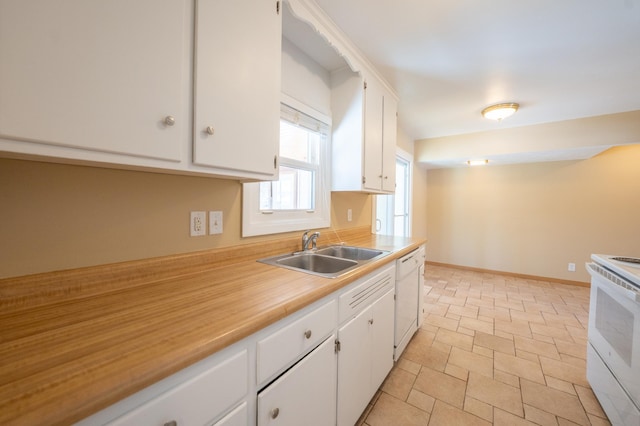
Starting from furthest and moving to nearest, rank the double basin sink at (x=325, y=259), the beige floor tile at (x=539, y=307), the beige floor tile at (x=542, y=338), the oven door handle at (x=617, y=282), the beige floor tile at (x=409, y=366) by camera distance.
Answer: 1. the beige floor tile at (x=539, y=307)
2. the beige floor tile at (x=542, y=338)
3. the beige floor tile at (x=409, y=366)
4. the double basin sink at (x=325, y=259)
5. the oven door handle at (x=617, y=282)

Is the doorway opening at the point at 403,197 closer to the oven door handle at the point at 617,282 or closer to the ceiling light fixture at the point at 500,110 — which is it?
the ceiling light fixture at the point at 500,110

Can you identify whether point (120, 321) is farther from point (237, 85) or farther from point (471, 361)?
point (471, 361)

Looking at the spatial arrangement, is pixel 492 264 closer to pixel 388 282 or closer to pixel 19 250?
pixel 388 282

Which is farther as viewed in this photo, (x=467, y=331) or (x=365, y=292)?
(x=467, y=331)

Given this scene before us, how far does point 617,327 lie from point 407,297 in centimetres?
112

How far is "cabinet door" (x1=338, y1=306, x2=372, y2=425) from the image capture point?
1.18m

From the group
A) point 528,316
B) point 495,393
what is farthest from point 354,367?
point 528,316

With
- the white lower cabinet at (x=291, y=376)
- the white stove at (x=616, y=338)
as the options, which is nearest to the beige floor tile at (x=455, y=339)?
the white stove at (x=616, y=338)

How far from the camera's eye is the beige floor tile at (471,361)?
6.24ft

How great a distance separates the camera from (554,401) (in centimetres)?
161

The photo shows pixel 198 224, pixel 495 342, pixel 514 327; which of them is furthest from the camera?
pixel 514 327

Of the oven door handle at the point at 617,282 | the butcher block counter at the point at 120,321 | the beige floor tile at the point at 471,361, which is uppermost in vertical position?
A: the butcher block counter at the point at 120,321

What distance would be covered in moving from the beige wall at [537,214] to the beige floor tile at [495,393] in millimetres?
3338

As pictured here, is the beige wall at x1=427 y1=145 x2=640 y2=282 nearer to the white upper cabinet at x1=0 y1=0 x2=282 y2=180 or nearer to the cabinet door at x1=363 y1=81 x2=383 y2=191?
the cabinet door at x1=363 y1=81 x2=383 y2=191
